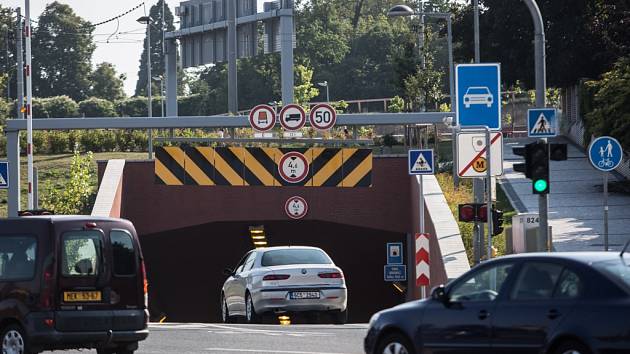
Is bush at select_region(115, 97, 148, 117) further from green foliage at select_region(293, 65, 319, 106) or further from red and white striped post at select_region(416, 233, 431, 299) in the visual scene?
red and white striped post at select_region(416, 233, 431, 299)

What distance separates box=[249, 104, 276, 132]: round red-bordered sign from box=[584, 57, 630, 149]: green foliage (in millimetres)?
8022

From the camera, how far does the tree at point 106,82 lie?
137m

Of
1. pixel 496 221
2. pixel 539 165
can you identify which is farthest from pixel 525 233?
pixel 539 165

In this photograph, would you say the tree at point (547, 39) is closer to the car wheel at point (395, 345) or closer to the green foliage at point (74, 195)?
the green foliage at point (74, 195)

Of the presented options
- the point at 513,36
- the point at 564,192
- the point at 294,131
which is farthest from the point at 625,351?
the point at 513,36

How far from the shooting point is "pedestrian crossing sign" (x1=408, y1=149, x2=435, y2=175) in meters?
30.4

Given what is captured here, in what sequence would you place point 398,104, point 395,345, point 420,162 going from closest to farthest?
point 395,345 < point 420,162 < point 398,104

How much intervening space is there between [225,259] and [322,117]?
9.23m

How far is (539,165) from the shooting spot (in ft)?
75.0

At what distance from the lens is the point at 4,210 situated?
43750 millimetres

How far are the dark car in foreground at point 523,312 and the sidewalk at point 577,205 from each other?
60.2ft

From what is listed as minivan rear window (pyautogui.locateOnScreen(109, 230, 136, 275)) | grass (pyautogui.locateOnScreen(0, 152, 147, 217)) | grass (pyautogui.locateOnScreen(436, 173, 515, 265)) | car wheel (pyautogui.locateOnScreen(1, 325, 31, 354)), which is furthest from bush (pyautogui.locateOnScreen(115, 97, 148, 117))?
car wheel (pyautogui.locateOnScreen(1, 325, 31, 354))

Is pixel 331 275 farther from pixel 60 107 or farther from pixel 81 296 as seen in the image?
pixel 60 107

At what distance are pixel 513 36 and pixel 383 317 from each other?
44.7m
